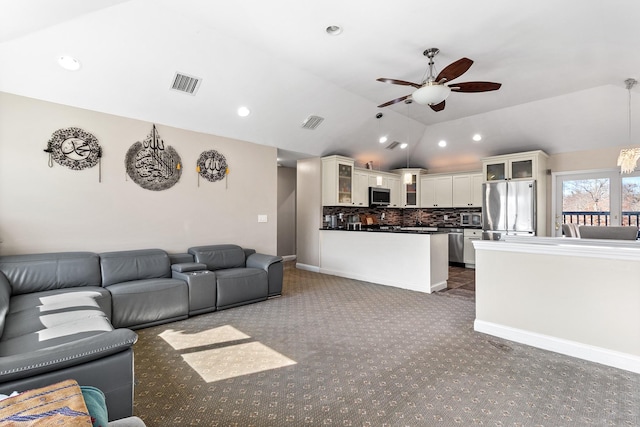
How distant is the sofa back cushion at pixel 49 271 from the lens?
3.10 m

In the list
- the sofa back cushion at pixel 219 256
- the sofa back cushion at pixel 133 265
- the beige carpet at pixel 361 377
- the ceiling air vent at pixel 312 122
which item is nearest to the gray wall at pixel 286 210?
the ceiling air vent at pixel 312 122

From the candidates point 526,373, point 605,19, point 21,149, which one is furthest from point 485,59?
point 21,149

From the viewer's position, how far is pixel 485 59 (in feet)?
13.3

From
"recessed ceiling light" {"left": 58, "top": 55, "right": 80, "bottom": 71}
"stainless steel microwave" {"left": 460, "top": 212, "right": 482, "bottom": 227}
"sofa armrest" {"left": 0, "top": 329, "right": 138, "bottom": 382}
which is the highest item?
"recessed ceiling light" {"left": 58, "top": 55, "right": 80, "bottom": 71}

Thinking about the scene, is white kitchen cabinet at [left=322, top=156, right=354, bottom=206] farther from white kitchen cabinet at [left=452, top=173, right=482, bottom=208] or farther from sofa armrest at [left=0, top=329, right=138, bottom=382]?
sofa armrest at [left=0, top=329, right=138, bottom=382]

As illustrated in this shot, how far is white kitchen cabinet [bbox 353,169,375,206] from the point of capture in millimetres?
7145

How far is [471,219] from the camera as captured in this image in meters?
7.56

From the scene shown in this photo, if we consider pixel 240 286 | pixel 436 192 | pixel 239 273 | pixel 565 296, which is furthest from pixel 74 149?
pixel 436 192

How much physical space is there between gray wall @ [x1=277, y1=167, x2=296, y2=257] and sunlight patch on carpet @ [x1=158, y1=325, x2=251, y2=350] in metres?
4.90

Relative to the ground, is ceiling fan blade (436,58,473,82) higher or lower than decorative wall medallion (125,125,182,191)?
higher

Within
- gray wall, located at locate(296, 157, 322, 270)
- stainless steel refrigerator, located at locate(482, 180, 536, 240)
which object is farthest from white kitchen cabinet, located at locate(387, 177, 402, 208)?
gray wall, located at locate(296, 157, 322, 270)

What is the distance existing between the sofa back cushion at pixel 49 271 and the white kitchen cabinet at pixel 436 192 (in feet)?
23.7

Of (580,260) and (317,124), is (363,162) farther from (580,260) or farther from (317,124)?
(580,260)

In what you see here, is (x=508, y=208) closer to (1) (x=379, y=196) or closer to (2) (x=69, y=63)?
(1) (x=379, y=196)
